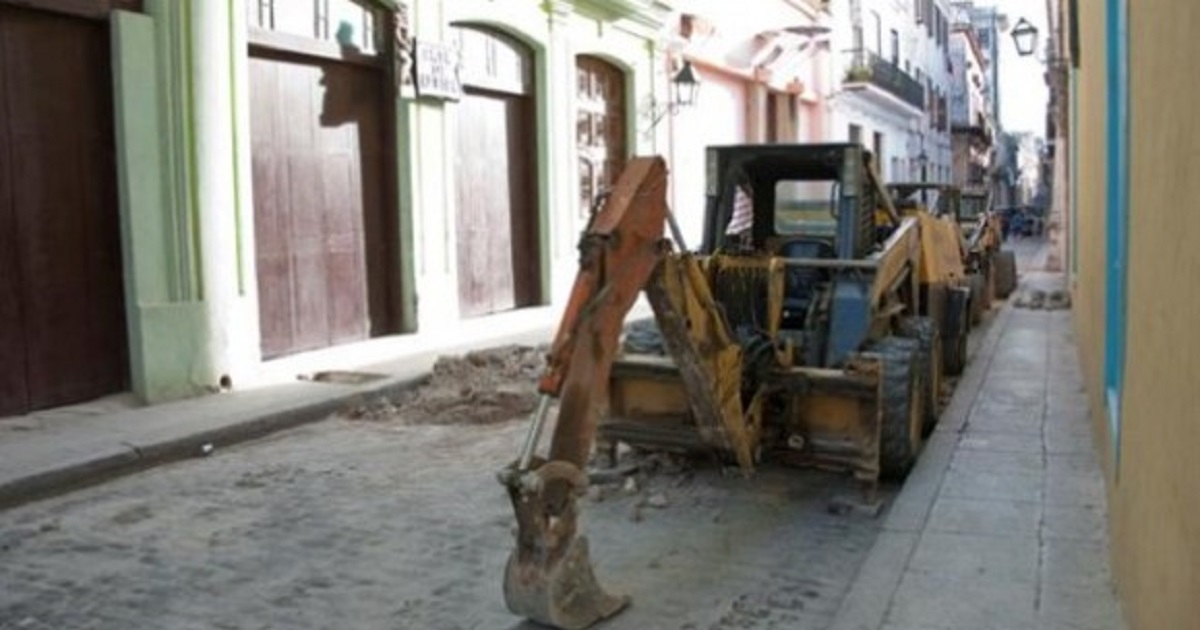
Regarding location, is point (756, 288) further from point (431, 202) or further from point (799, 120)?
point (799, 120)

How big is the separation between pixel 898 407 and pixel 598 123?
11667 mm

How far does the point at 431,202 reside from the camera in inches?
517

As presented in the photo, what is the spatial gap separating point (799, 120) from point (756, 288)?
66.9 ft

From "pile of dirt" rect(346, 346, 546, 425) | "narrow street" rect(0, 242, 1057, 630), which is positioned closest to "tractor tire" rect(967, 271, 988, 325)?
"pile of dirt" rect(346, 346, 546, 425)

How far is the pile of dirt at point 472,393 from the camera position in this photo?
9.40 m

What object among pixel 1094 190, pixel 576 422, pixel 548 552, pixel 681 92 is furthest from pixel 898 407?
pixel 681 92

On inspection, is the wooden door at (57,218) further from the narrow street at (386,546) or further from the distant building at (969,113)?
the distant building at (969,113)

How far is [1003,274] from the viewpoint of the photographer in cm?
1844

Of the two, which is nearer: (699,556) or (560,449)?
(560,449)

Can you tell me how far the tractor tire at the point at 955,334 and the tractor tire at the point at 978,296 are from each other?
2708 millimetres

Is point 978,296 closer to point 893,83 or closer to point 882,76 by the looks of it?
point 882,76

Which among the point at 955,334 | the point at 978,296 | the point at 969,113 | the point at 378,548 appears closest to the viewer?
the point at 378,548

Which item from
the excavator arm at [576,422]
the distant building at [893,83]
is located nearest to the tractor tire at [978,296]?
the excavator arm at [576,422]

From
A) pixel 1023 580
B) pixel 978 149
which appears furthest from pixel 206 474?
pixel 978 149
